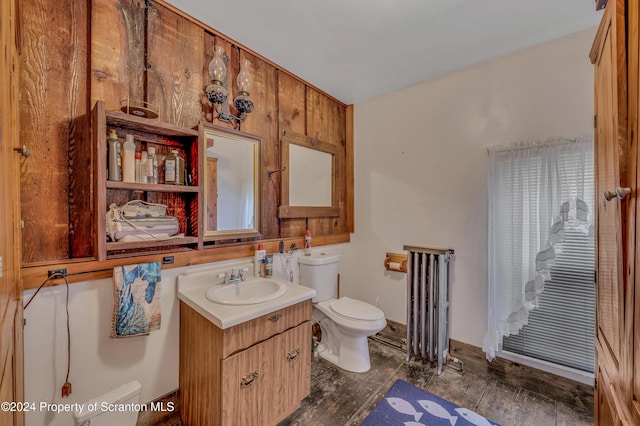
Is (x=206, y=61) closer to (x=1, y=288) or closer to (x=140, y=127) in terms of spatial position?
(x=140, y=127)

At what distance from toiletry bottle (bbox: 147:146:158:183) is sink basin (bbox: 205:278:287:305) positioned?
0.71 metres

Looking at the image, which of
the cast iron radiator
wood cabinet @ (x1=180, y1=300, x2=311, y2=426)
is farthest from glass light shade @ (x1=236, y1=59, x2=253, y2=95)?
the cast iron radiator

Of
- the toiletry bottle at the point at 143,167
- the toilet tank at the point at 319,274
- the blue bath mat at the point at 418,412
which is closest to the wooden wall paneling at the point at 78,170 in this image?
the toiletry bottle at the point at 143,167

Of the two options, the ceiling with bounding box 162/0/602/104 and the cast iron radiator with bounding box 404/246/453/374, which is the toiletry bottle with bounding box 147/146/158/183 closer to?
the ceiling with bounding box 162/0/602/104

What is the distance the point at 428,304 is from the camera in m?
2.13

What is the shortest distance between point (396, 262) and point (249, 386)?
1629 mm

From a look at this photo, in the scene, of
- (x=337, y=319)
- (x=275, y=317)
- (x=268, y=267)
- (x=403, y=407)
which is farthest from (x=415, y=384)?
(x=268, y=267)

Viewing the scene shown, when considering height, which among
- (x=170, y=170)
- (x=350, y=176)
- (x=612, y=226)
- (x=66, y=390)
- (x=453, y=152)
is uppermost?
(x=453, y=152)

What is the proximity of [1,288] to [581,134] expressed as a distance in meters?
2.72

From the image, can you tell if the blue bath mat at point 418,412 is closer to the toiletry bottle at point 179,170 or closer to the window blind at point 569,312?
the window blind at point 569,312

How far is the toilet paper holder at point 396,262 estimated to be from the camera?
2404 millimetres

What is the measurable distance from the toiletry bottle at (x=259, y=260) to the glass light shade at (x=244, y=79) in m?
1.12

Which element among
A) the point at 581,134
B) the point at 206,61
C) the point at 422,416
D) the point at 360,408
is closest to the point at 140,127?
the point at 206,61

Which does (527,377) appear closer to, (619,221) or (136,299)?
(619,221)
